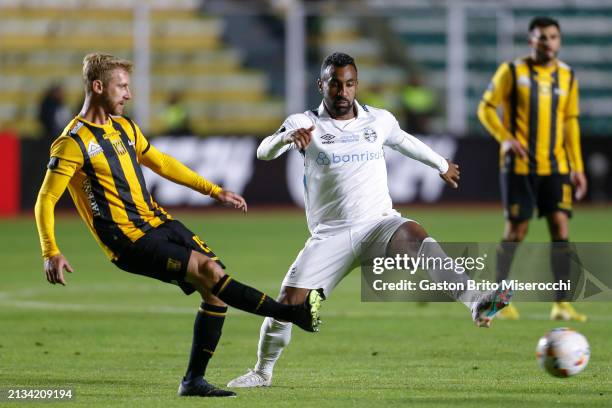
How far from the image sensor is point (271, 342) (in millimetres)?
7094

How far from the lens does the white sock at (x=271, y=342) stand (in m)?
7.07

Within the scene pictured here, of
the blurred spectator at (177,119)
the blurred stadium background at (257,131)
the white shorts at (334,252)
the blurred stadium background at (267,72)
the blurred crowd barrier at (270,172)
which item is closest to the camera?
the white shorts at (334,252)

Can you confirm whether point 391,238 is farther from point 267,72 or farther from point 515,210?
point 267,72

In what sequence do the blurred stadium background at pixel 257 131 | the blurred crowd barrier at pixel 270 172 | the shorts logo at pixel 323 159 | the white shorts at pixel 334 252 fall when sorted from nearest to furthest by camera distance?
the white shorts at pixel 334 252
the shorts logo at pixel 323 159
the blurred stadium background at pixel 257 131
the blurred crowd barrier at pixel 270 172

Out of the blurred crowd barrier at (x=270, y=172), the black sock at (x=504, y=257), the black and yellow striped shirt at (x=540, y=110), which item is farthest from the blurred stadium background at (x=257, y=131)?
the black and yellow striped shirt at (x=540, y=110)

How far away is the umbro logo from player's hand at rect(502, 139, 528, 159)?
14.2 feet

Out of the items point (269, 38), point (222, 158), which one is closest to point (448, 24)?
point (269, 38)

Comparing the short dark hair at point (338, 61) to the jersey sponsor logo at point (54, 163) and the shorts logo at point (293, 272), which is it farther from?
the jersey sponsor logo at point (54, 163)

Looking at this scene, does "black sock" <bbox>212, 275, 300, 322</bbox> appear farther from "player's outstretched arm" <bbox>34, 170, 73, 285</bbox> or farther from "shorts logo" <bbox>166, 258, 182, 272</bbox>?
"player's outstretched arm" <bbox>34, 170, 73, 285</bbox>

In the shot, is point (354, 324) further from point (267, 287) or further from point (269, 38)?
point (269, 38)

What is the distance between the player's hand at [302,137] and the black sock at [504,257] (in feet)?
12.6

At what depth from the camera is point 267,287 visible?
1184 cm

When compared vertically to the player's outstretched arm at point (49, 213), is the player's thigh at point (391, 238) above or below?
below

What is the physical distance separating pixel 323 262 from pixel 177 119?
15871 millimetres
